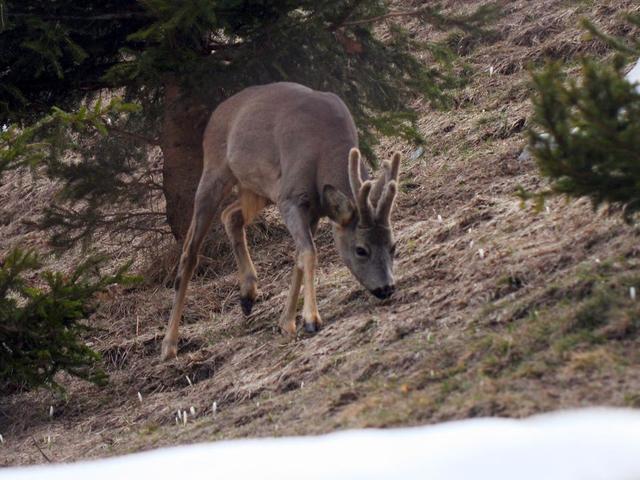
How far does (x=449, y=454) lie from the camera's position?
17.1ft

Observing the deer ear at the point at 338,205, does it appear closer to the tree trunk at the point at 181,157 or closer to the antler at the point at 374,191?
the antler at the point at 374,191

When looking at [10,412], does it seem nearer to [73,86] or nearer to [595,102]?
[73,86]

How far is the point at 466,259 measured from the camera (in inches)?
349

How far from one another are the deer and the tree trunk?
31.1 inches

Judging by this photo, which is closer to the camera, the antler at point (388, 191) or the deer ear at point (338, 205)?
the antler at point (388, 191)

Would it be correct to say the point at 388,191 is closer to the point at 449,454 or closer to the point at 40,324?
the point at 40,324

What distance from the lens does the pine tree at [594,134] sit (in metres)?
5.98

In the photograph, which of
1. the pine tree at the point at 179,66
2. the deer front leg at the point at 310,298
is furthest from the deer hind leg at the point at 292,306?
the pine tree at the point at 179,66

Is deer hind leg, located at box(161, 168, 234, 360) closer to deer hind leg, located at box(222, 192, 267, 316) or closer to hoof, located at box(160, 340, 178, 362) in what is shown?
hoof, located at box(160, 340, 178, 362)

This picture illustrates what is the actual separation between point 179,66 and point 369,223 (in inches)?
94.3

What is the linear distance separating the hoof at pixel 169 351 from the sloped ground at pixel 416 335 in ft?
0.31

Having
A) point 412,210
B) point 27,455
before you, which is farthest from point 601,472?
point 412,210

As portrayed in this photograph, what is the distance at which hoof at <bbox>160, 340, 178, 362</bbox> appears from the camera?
32.5 feet

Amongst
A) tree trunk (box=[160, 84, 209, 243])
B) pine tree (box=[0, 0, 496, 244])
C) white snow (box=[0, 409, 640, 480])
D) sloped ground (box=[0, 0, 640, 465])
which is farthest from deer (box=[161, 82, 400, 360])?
white snow (box=[0, 409, 640, 480])
